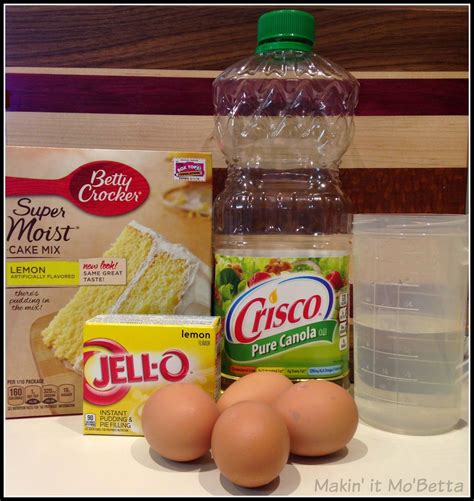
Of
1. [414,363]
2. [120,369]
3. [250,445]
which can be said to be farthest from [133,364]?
[414,363]

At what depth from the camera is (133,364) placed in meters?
0.75

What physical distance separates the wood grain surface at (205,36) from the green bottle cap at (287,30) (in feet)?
0.43

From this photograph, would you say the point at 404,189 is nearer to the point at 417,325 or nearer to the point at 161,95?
the point at 417,325

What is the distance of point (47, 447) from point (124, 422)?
0.11 meters

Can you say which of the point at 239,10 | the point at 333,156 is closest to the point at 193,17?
the point at 239,10

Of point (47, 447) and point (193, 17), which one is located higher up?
point (193, 17)

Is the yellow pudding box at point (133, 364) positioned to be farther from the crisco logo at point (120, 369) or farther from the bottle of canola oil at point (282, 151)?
the bottle of canola oil at point (282, 151)

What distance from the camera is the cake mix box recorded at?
82 centimetres

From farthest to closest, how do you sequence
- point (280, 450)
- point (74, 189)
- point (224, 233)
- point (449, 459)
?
1. point (224, 233)
2. point (74, 189)
3. point (449, 459)
4. point (280, 450)

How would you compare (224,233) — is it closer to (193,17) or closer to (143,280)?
(143,280)

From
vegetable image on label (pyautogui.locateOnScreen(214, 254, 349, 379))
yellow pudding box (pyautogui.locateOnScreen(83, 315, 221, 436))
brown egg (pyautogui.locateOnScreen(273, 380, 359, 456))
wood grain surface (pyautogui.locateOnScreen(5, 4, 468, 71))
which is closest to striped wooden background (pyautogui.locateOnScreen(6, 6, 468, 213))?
wood grain surface (pyautogui.locateOnScreen(5, 4, 468, 71))

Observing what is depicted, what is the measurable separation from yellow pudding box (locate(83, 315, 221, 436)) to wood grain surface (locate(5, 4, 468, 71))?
560 mm

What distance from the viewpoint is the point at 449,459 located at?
2.27 feet

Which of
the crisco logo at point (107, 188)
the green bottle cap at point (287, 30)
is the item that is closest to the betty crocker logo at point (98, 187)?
the crisco logo at point (107, 188)
